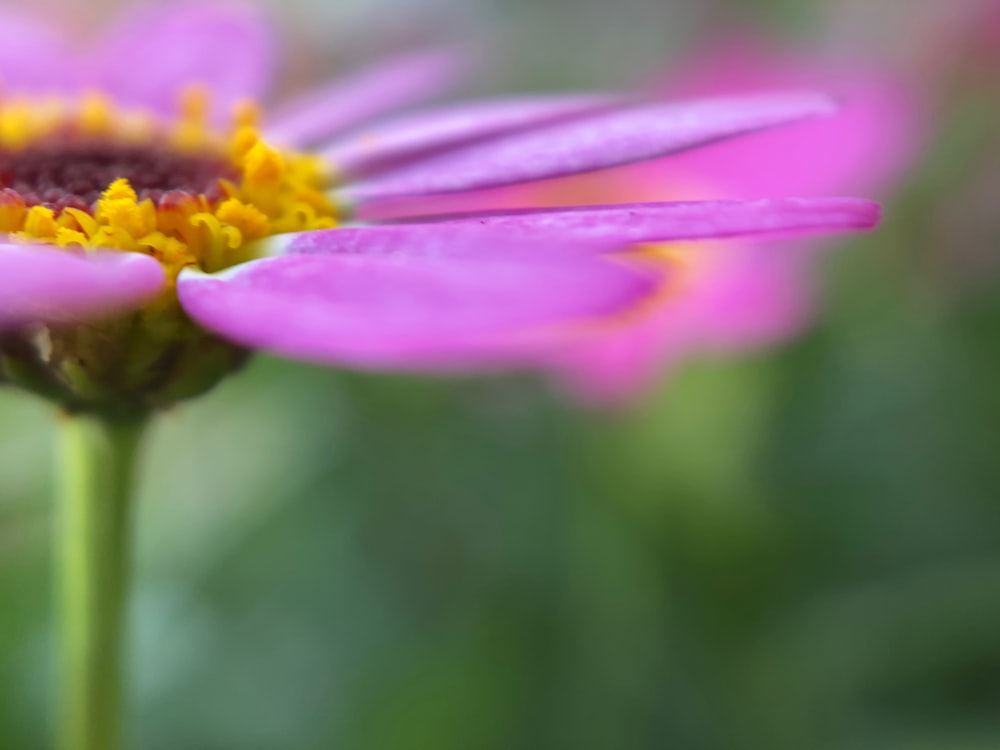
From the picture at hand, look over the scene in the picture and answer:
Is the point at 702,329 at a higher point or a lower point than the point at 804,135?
lower

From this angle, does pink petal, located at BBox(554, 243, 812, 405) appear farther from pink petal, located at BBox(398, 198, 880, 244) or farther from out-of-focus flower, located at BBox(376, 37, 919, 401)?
pink petal, located at BBox(398, 198, 880, 244)

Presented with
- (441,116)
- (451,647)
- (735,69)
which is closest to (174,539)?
(451,647)

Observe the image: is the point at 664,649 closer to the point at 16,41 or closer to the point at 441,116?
the point at 441,116

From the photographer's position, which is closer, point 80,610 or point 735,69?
point 80,610

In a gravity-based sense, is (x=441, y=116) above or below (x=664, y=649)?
above

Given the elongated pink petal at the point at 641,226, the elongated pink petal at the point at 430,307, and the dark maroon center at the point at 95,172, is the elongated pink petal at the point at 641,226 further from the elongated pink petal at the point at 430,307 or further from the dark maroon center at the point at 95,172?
the dark maroon center at the point at 95,172

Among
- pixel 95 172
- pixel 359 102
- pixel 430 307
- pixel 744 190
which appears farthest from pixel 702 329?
pixel 430 307

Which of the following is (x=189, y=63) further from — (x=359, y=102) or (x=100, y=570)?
(x=100, y=570)

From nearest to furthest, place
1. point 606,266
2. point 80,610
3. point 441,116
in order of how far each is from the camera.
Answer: point 606,266, point 80,610, point 441,116
